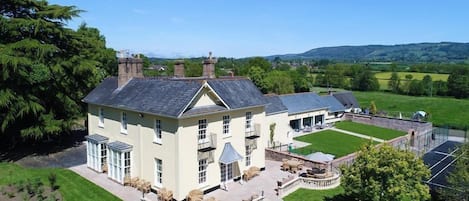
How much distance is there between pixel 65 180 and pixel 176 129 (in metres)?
9.40

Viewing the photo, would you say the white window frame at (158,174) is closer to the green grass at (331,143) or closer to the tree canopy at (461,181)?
the green grass at (331,143)

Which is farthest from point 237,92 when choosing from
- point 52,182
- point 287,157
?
point 52,182

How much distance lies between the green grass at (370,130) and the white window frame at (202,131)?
28183 mm

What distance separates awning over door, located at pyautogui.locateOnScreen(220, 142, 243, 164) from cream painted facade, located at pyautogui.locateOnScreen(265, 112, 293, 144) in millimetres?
11814

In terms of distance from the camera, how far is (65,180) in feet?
80.1

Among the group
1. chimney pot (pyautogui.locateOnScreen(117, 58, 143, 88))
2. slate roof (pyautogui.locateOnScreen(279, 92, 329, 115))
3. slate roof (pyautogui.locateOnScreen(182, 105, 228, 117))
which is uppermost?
chimney pot (pyautogui.locateOnScreen(117, 58, 143, 88))

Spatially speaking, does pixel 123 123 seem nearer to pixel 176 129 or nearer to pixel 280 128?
pixel 176 129

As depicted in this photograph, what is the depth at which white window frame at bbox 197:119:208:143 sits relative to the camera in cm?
2244

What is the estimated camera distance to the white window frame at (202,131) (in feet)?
73.6

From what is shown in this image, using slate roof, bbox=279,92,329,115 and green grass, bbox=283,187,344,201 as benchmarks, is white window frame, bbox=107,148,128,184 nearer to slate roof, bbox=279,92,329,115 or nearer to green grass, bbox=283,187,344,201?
green grass, bbox=283,187,344,201

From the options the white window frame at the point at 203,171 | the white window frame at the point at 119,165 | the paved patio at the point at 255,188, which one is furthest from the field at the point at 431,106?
the white window frame at the point at 119,165

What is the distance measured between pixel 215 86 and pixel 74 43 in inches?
586

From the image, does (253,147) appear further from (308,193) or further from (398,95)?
(398,95)

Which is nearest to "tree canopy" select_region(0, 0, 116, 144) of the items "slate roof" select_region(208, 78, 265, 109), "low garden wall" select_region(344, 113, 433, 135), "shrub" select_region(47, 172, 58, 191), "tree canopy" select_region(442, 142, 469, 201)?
"shrub" select_region(47, 172, 58, 191)
